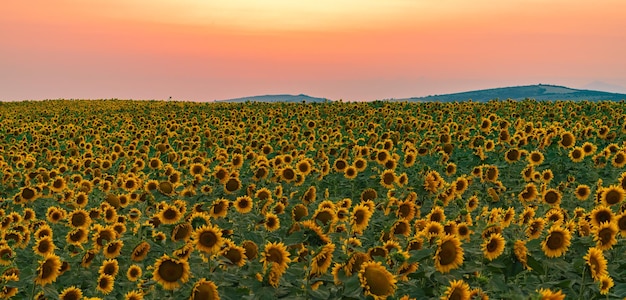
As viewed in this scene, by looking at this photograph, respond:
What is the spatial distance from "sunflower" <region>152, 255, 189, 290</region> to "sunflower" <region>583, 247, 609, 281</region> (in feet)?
9.27

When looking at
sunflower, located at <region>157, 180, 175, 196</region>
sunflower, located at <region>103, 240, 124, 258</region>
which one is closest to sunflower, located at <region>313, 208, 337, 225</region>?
sunflower, located at <region>103, 240, 124, 258</region>

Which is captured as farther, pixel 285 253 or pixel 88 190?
pixel 88 190

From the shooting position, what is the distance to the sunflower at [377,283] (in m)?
3.55

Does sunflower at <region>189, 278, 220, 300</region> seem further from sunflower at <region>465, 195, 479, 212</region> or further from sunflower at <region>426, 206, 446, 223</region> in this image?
sunflower at <region>465, 195, 479, 212</region>

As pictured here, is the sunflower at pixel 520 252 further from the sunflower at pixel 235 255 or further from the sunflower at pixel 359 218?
the sunflower at pixel 235 255

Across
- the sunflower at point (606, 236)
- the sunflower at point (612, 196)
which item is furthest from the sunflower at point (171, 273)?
the sunflower at point (612, 196)

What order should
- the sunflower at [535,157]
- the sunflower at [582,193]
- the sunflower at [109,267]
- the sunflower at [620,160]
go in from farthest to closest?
the sunflower at [535,157], the sunflower at [620,160], the sunflower at [582,193], the sunflower at [109,267]

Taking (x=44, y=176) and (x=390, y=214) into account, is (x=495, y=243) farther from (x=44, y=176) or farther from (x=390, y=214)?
(x=44, y=176)

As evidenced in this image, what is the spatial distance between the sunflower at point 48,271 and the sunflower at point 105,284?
0.45m

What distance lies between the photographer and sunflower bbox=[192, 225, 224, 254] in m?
4.88

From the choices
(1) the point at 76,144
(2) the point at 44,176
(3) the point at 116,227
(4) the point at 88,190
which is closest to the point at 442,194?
(3) the point at 116,227

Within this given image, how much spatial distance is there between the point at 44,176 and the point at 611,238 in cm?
1177

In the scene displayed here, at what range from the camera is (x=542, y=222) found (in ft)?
18.0

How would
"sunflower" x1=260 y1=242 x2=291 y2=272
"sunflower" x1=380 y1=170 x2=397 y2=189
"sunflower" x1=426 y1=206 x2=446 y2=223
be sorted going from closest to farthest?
"sunflower" x1=260 y1=242 x2=291 y2=272
"sunflower" x1=426 y1=206 x2=446 y2=223
"sunflower" x1=380 y1=170 x2=397 y2=189
